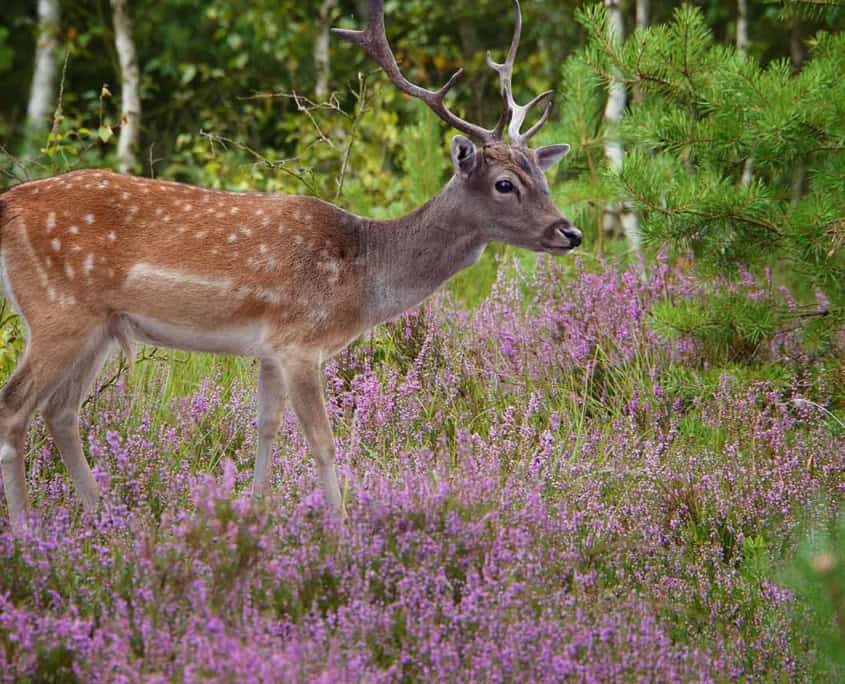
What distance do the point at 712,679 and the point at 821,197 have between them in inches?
102

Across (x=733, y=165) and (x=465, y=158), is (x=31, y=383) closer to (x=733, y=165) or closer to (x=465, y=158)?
(x=465, y=158)

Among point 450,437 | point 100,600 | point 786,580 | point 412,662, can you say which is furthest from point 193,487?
point 786,580

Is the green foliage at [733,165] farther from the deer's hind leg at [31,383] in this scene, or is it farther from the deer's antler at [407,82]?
the deer's hind leg at [31,383]

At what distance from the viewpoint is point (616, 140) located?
23.7 ft

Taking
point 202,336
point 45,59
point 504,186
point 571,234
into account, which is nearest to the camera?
point 202,336

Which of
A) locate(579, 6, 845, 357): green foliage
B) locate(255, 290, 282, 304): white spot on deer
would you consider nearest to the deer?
locate(255, 290, 282, 304): white spot on deer

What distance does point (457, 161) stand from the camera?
522 centimetres

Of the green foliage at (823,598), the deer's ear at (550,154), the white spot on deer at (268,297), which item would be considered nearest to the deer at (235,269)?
the white spot on deer at (268,297)

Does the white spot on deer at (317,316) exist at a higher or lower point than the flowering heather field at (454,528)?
higher

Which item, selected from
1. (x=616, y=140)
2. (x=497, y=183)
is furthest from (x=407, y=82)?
(x=616, y=140)

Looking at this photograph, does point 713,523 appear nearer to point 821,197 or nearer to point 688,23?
point 821,197

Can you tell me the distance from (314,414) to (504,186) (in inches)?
48.9

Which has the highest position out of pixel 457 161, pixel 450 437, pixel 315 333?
pixel 457 161

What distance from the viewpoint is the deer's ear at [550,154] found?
5.61m
